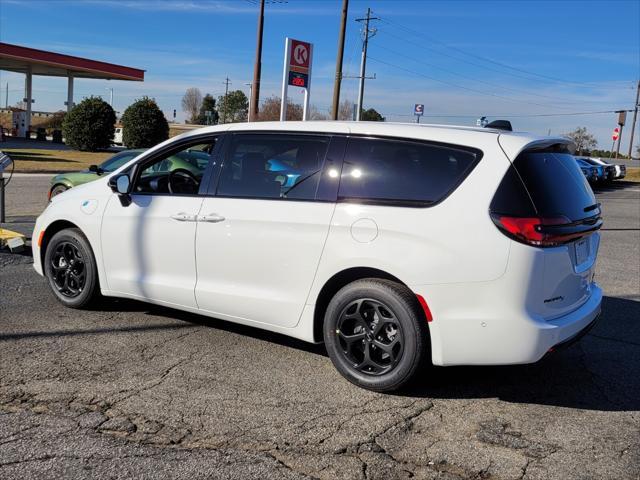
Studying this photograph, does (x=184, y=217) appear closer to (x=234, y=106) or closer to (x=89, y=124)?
(x=89, y=124)

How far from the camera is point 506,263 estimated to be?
3.69 metres

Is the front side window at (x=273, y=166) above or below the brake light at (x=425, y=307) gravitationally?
above

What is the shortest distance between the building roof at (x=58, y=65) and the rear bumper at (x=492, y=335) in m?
44.4

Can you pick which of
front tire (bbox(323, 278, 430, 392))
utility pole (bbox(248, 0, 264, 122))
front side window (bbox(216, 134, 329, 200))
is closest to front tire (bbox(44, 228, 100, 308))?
front side window (bbox(216, 134, 329, 200))

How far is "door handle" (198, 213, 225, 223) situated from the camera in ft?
15.5

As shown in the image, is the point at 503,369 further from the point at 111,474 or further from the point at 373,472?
the point at 111,474

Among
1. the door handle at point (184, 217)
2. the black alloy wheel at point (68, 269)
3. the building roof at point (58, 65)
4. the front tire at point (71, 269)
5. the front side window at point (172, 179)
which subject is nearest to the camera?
the door handle at point (184, 217)

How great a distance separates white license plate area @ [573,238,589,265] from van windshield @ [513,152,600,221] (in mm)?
161

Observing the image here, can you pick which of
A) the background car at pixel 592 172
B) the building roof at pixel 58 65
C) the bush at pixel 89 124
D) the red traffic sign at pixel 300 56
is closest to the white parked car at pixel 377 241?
the red traffic sign at pixel 300 56

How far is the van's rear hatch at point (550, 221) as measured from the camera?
373 centimetres

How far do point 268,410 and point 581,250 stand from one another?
7.46ft

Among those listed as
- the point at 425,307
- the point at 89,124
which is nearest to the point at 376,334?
the point at 425,307

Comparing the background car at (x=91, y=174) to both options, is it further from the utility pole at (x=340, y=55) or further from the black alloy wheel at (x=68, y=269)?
the utility pole at (x=340, y=55)

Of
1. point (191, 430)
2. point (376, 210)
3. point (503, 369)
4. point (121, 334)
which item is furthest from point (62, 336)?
point (503, 369)
